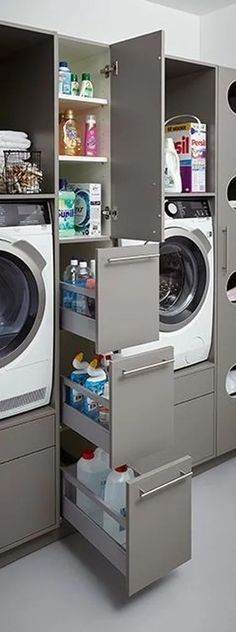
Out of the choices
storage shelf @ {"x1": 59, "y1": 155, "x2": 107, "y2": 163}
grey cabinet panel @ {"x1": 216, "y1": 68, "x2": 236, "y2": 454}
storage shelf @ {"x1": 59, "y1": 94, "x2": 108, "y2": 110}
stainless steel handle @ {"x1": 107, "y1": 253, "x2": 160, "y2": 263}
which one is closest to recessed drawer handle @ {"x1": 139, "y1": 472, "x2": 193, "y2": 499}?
stainless steel handle @ {"x1": 107, "y1": 253, "x2": 160, "y2": 263}

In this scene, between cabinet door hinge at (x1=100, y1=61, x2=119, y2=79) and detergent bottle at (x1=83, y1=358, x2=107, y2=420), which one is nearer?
detergent bottle at (x1=83, y1=358, x2=107, y2=420)

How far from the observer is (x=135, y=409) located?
7.07 ft

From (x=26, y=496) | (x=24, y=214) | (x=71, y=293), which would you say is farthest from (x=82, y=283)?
(x=26, y=496)

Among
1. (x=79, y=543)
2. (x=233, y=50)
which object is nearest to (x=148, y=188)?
(x=79, y=543)

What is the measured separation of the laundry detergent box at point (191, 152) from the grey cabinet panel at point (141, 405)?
3.07 ft

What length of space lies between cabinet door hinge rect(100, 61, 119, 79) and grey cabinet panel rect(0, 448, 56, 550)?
4.78ft

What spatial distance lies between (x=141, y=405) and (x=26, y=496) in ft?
1.83

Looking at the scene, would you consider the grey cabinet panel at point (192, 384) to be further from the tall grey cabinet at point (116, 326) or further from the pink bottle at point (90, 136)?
the pink bottle at point (90, 136)

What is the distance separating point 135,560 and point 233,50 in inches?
110

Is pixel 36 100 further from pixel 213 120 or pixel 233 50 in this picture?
pixel 233 50

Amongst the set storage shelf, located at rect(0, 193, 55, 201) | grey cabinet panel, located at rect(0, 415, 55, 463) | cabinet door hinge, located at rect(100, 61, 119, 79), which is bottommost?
grey cabinet panel, located at rect(0, 415, 55, 463)

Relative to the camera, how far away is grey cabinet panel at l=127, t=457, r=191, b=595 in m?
2.01

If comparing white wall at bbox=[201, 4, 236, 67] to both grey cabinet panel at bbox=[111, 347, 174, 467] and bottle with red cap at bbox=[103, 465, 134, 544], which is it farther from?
bottle with red cap at bbox=[103, 465, 134, 544]

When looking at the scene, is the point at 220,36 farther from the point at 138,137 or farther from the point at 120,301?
the point at 120,301
